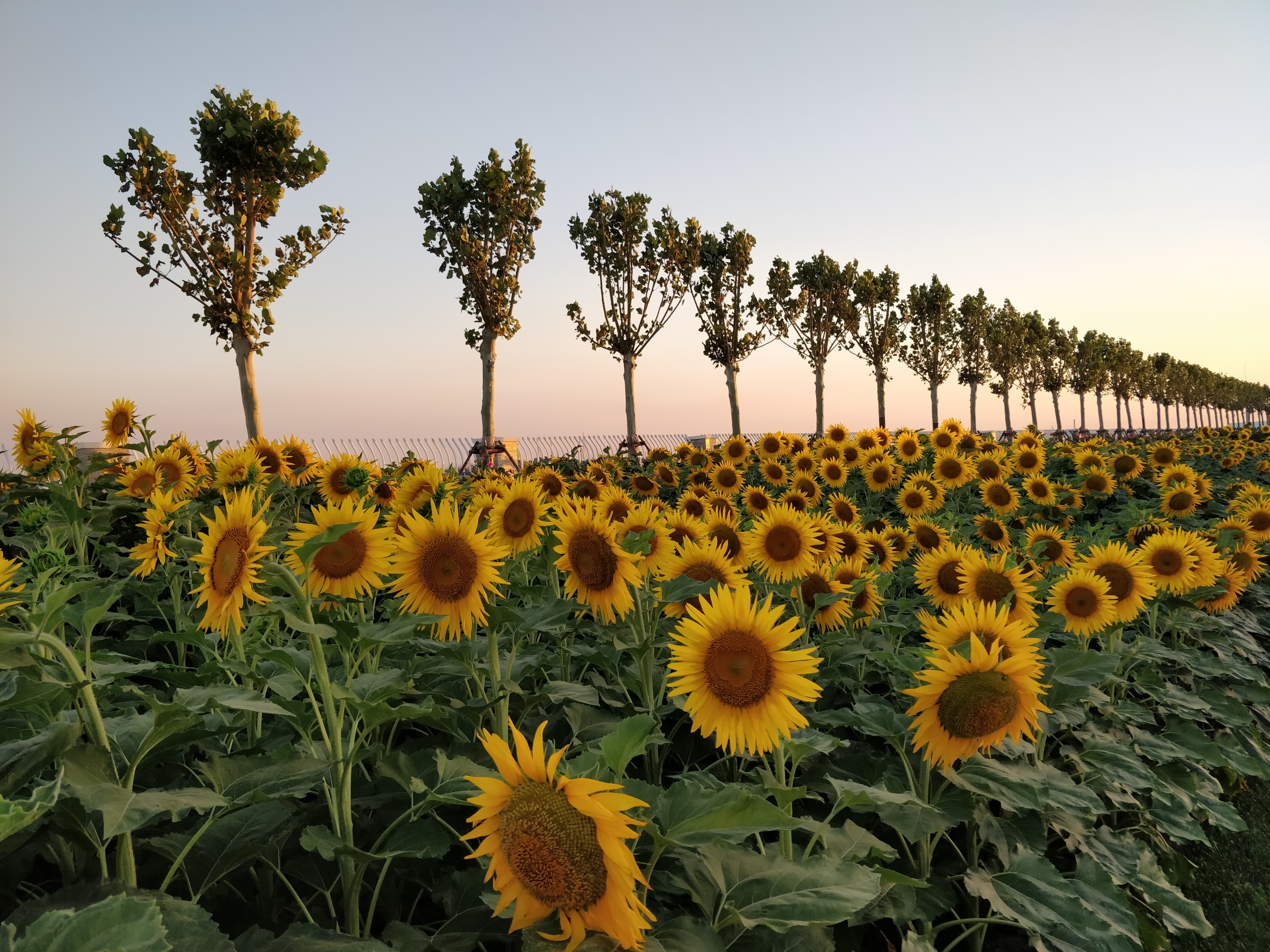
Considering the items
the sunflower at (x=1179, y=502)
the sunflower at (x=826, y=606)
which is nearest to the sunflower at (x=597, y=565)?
the sunflower at (x=826, y=606)

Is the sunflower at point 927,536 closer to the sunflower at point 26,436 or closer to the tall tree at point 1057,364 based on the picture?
the sunflower at point 26,436

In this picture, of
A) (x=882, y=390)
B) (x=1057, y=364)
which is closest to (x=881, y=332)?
(x=882, y=390)

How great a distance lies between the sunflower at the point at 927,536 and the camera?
15.3 ft

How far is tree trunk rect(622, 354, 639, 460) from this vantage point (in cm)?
3141

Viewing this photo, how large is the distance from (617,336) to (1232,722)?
1159 inches

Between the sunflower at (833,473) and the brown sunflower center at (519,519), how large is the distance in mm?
5054

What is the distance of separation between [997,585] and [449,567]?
7.92 ft

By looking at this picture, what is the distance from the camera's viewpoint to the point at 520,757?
1260mm

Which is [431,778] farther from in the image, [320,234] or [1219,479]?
[320,234]

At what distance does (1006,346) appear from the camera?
5800 cm

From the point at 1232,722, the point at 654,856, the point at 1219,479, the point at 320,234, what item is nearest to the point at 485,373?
the point at 320,234

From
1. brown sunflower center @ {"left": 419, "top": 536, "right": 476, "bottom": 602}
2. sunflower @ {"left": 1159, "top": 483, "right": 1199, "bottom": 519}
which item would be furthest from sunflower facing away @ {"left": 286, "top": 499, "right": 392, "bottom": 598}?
sunflower @ {"left": 1159, "top": 483, "right": 1199, "bottom": 519}

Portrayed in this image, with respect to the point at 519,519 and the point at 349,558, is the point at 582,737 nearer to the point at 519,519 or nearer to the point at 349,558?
the point at 349,558

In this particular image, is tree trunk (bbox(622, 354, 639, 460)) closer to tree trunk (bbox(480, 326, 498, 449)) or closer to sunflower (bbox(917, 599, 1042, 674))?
tree trunk (bbox(480, 326, 498, 449))
